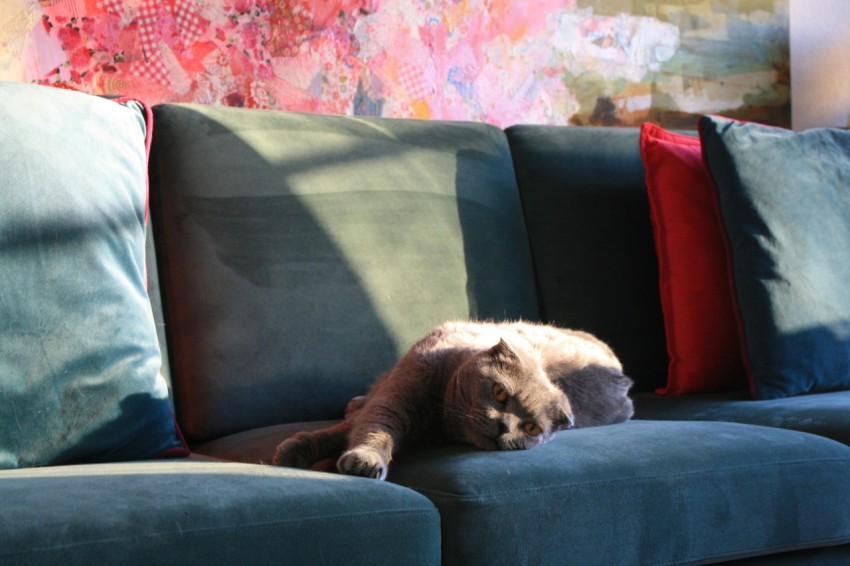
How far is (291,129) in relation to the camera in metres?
2.27

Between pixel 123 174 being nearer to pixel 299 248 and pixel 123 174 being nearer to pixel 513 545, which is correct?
pixel 299 248

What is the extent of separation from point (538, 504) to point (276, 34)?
173 cm

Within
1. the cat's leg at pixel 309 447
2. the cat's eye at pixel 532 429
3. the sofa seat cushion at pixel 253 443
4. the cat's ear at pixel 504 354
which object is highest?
the cat's ear at pixel 504 354

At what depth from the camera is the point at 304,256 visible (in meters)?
2.13

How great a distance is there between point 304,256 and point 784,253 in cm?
114

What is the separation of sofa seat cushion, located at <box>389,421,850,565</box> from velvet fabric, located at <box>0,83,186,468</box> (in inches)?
19.3

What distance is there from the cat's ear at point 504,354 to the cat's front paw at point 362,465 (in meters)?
0.33

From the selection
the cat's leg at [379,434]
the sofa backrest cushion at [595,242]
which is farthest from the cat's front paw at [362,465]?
the sofa backrest cushion at [595,242]

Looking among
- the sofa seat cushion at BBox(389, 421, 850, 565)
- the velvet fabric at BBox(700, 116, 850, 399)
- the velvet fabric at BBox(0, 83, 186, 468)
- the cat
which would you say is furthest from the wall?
the velvet fabric at BBox(0, 83, 186, 468)

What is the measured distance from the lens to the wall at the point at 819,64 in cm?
350

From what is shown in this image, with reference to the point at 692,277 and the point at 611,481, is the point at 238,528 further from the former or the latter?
the point at 692,277

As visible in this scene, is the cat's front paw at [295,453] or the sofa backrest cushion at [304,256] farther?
the sofa backrest cushion at [304,256]

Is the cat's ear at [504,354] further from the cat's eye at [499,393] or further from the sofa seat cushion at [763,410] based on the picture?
the sofa seat cushion at [763,410]

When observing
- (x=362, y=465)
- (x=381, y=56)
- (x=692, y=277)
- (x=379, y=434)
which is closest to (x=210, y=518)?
(x=362, y=465)
